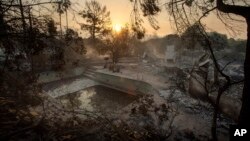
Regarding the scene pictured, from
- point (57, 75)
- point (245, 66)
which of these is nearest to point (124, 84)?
point (57, 75)

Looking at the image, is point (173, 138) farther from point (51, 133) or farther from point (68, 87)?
point (68, 87)

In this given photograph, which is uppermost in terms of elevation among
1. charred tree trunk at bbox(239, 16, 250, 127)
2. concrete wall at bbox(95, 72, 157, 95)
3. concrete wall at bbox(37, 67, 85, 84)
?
charred tree trunk at bbox(239, 16, 250, 127)

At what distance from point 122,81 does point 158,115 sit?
1048 centimetres

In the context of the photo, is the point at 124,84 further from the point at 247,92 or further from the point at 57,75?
the point at 247,92

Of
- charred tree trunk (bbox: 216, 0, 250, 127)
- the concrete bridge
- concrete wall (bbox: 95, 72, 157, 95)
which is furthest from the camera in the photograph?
the concrete bridge

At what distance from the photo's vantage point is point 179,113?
36.7 feet

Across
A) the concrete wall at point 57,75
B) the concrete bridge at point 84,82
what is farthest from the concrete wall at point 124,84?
the concrete wall at point 57,75

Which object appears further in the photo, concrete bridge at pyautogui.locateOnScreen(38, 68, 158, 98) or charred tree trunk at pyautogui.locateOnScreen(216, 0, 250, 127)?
concrete bridge at pyautogui.locateOnScreen(38, 68, 158, 98)


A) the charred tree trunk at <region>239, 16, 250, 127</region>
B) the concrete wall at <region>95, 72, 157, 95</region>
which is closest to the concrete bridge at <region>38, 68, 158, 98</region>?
the concrete wall at <region>95, 72, 157, 95</region>

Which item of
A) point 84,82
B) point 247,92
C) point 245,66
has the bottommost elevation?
point 84,82

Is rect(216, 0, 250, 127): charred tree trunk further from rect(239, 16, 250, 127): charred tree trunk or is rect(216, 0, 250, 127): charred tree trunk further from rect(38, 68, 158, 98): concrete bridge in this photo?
rect(38, 68, 158, 98): concrete bridge

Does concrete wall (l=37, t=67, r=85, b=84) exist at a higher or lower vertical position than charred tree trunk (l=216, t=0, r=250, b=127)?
lower

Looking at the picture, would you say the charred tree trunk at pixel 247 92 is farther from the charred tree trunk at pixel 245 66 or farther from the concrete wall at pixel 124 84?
the concrete wall at pixel 124 84

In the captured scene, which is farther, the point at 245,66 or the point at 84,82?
the point at 84,82
